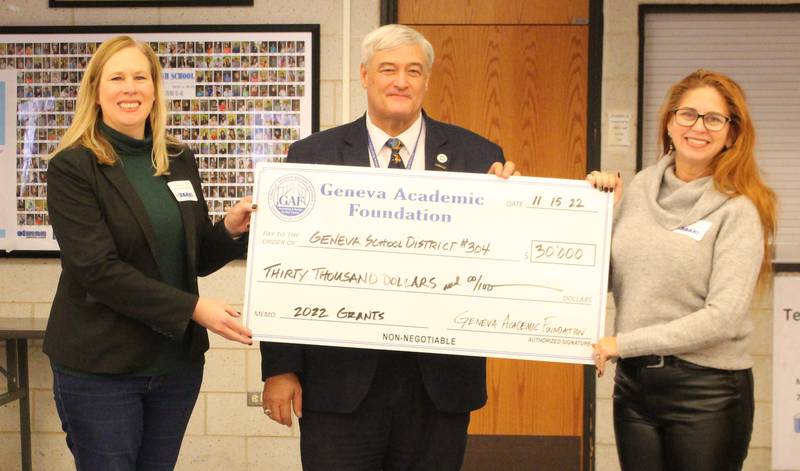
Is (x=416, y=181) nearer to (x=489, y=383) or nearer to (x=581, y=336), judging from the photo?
(x=581, y=336)

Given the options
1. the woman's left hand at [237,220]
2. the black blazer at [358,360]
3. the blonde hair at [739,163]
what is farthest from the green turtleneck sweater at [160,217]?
the blonde hair at [739,163]

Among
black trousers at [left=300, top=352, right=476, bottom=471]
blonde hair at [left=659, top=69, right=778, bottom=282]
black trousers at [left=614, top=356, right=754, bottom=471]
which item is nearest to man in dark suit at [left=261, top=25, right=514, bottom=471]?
black trousers at [left=300, top=352, right=476, bottom=471]

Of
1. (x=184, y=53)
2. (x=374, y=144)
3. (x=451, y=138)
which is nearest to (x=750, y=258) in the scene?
(x=451, y=138)

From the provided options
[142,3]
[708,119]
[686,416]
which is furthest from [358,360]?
[142,3]

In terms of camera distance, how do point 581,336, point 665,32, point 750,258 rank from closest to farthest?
point 750,258 → point 581,336 → point 665,32

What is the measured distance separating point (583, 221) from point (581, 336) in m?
0.30

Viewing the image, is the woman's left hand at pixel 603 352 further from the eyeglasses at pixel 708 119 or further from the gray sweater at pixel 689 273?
the eyeglasses at pixel 708 119

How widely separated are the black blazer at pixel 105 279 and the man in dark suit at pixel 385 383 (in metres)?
0.32

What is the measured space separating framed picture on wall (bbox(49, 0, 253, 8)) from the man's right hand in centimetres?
204

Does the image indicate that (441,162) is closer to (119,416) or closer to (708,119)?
(708,119)

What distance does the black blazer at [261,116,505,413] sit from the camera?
2035 millimetres

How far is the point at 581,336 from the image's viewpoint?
2.04 meters

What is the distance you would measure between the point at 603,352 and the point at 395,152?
77 centimetres

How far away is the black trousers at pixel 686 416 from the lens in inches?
77.0
